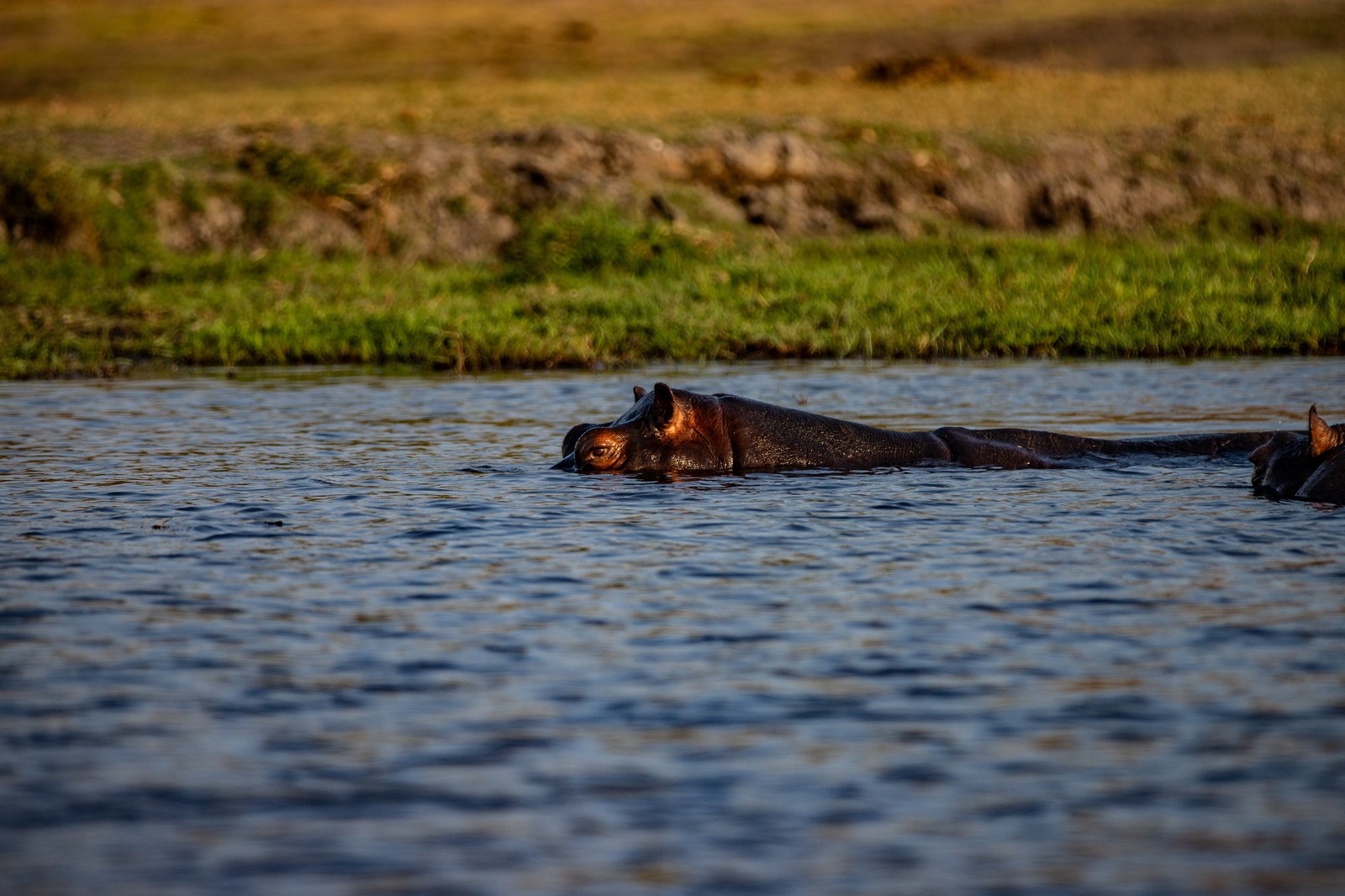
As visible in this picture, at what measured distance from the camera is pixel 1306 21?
47375 millimetres

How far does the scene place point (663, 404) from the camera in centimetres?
900

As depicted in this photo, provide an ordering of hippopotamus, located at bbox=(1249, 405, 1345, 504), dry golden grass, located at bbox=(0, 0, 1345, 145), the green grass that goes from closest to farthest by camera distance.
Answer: hippopotamus, located at bbox=(1249, 405, 1345, 504), the green grass, dry golden grass, located at bbox=(0, 0, 1345, 145)

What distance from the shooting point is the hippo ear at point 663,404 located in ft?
29.1

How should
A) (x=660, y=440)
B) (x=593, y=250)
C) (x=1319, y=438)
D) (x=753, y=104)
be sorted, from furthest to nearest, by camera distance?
(x=753, y=104), (x=593, y=250), (x=660, y=440), (x=1319, y=438)

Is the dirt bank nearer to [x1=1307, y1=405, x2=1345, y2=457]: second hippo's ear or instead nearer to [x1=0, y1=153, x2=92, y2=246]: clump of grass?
[x1=0, y1=153, x2=92, y2=246]: clump of grass

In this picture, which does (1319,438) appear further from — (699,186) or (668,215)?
(699,186)

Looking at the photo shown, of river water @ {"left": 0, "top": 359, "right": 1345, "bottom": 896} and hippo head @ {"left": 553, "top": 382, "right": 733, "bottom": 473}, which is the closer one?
river water @ {"left": 0, "top": 359, "right": 1345, "bottom": 896}

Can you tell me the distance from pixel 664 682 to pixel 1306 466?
169 inches

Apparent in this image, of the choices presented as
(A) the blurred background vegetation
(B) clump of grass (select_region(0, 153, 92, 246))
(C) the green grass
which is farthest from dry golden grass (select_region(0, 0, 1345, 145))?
(C) the green grass

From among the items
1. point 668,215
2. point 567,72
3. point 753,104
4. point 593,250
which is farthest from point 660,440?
point 567,72

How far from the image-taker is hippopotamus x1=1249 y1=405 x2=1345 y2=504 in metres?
8.11

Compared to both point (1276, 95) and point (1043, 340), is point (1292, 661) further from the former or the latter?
point (1276, 95)

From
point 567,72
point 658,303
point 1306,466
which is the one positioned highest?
point 567,72

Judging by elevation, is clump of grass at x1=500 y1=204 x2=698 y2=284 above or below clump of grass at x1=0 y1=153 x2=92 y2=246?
below
